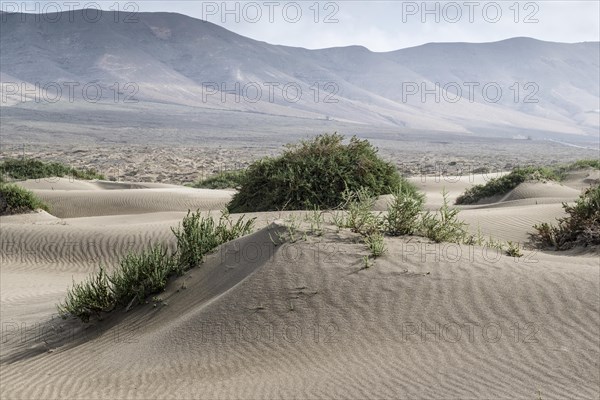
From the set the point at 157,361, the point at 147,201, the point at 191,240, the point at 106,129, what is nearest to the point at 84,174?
the point at 147,201

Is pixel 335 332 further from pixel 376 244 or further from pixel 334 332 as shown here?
pixel 376 244

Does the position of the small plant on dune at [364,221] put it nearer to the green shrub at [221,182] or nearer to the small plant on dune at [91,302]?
the small plant on dune at [91,302]

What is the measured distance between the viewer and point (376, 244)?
352 inches

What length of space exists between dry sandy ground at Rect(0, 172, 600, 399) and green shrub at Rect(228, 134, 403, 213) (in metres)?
7.54

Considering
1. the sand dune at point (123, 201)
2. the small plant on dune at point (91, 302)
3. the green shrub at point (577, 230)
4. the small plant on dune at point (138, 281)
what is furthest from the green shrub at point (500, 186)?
the small plant on dune at point (91, 302)

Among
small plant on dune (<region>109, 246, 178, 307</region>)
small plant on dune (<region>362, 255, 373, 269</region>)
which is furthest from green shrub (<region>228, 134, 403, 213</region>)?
small plant on dune (<region>362, 255, 373, 269</region>)

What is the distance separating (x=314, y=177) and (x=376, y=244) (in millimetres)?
9050

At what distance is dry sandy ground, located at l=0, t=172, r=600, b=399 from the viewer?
23.2ft

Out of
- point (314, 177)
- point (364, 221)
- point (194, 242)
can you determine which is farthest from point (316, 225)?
point (314, 177)

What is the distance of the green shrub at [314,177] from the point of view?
58.5ft

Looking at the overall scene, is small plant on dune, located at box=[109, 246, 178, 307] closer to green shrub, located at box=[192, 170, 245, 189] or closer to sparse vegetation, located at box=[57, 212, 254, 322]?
→ sparse vegetation, located at box=[57, 212, 254, 322]

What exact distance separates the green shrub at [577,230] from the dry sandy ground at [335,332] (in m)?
2.14

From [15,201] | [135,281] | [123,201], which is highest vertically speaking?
[15,201]

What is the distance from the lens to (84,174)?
35562 mm
